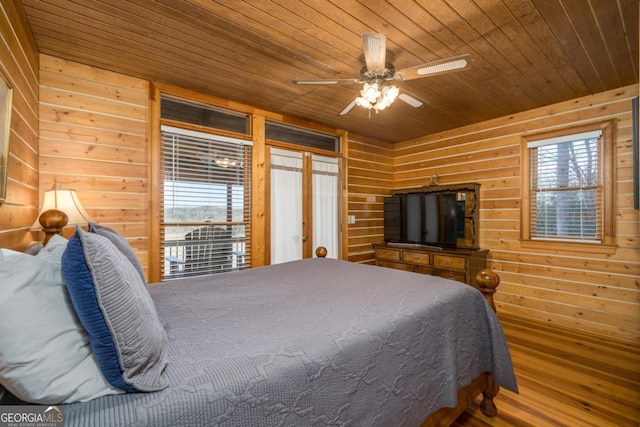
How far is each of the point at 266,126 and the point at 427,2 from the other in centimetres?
237

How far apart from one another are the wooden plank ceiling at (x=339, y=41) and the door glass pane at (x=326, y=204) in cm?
124

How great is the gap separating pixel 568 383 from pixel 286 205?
3.20m

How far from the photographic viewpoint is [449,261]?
12.3 ft

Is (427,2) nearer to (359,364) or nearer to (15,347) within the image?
(359,364)

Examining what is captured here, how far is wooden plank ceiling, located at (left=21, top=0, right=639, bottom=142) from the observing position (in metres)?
1.85

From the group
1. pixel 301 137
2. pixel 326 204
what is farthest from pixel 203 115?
pixel 326 204

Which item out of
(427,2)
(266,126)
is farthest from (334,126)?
(427,2)

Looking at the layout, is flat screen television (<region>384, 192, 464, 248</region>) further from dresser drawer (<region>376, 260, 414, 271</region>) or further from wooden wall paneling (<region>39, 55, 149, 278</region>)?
wooden wall paneling (<region>39, 55, 149, 278</region>)

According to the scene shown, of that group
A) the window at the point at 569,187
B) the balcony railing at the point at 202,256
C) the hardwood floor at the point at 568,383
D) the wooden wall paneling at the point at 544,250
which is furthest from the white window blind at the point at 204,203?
the window at the point at 569,187

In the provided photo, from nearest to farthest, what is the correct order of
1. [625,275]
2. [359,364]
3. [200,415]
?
[200,415], [359,364], [625,275]

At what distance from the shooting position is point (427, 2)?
1796 millimetres

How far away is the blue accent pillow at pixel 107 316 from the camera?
0.75 metres

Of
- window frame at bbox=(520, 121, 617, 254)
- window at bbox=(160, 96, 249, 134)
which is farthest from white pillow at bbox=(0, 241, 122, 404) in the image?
window frame at bbox=(520, 121, 617, 254)

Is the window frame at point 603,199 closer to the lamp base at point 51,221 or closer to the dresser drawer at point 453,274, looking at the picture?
the dresser drawer at point 453,274
